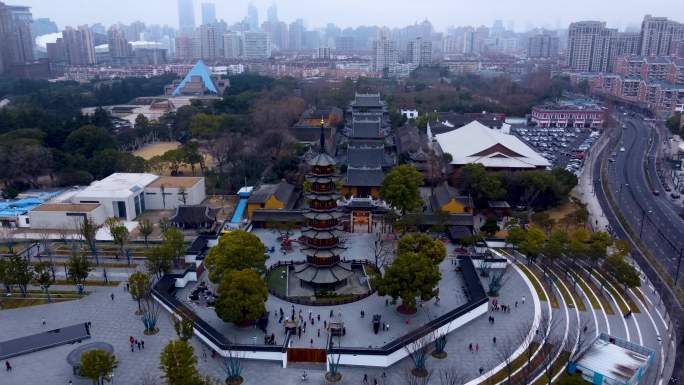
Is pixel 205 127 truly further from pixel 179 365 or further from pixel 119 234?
pixel 179 365

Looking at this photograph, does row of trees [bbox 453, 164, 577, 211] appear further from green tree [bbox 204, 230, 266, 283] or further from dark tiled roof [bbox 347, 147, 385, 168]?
green tree [bbox 204, 230, 266, 283]

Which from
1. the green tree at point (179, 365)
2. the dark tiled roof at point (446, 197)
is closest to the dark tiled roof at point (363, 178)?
the dark tiled roof at point (446, 197)

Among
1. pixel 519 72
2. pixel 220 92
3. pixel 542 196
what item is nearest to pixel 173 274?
pixel 542 196

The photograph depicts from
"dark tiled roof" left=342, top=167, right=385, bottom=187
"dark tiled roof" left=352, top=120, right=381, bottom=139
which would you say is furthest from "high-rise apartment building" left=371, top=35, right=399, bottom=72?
"dark tiled roof" left=342, top=167, right=385, bottom=187

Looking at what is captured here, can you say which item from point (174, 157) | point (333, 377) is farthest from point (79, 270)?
point (174, 157)

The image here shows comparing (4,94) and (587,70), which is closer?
(4,94)

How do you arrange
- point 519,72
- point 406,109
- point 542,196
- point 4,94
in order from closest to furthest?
point 542,196 < point 406,109 < point 4,94 < point 519,72

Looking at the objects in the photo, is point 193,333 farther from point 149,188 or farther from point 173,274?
point 149,188

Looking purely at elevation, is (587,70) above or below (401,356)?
above
